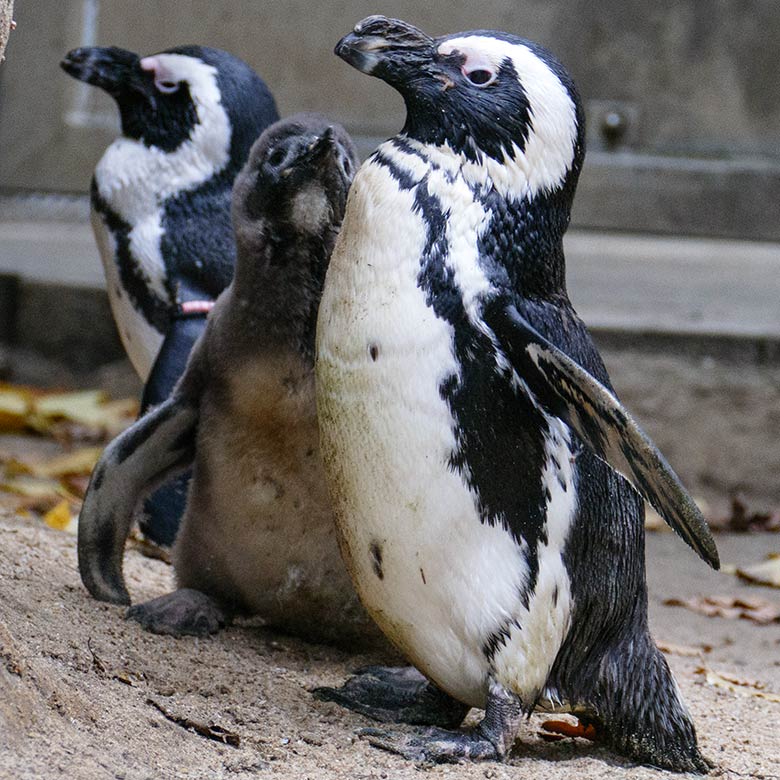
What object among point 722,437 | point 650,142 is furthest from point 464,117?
point 650,142

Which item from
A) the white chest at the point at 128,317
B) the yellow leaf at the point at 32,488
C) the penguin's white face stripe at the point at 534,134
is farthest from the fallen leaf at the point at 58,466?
the penguin's white face stripe at the point at 534,134

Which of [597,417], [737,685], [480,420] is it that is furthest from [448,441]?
[737,685]

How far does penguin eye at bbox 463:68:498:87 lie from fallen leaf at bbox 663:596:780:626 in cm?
220

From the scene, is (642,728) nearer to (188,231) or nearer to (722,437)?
(188,231)

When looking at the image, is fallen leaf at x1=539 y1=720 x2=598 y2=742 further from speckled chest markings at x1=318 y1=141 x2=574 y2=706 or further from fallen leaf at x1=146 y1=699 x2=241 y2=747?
fallen leaf at x1=146 y1=699 x2=241 y2=747

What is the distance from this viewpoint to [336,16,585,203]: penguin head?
2.12 meters

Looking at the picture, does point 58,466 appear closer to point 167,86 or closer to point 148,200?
point 148,200

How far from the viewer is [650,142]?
686 cm

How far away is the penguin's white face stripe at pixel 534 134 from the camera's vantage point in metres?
2.12

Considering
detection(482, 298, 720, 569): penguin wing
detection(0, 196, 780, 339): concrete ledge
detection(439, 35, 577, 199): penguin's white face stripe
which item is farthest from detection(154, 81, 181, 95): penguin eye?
detection(0, 196, 780, 339): concrete ledge

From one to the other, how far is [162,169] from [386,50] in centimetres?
166

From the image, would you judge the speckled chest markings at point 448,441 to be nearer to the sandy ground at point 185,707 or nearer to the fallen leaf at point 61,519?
the sandy ground at point 185,707

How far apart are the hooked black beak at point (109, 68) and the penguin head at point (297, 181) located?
1.27 m

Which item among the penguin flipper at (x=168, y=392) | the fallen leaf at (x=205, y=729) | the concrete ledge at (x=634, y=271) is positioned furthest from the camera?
the concrete ledge at (x=634, y=271)
